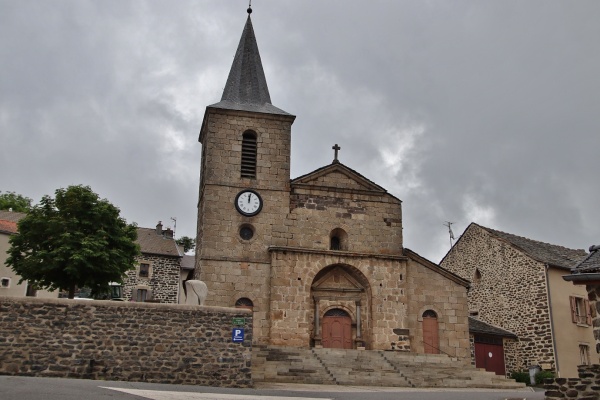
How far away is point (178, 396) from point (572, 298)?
2202cm

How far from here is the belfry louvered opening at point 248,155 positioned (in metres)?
25.0

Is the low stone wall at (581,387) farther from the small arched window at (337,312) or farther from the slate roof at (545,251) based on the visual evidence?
the slate roof at (545,251)

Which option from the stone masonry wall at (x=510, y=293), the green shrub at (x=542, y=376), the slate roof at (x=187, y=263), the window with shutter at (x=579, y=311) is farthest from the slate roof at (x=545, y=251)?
the slate roof at (x=187, y=263)

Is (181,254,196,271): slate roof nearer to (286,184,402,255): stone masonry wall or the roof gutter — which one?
(286,184,402,255): stone masonry wall

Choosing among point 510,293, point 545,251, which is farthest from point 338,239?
point 545,251

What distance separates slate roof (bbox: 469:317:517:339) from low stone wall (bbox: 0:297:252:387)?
14.6 meters

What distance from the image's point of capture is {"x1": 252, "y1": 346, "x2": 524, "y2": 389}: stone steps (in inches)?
735

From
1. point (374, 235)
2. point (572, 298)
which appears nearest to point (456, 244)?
point (572, 298)

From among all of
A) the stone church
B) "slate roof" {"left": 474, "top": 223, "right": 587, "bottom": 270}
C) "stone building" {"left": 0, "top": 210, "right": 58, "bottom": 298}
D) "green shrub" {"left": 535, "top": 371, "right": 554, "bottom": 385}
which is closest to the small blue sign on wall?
the stone church

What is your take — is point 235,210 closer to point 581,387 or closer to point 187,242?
point 581,387

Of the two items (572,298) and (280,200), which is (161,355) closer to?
(280,200)

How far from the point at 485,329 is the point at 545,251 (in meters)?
5.46

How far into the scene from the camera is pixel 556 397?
1173 centimetres

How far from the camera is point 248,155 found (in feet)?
83.0
